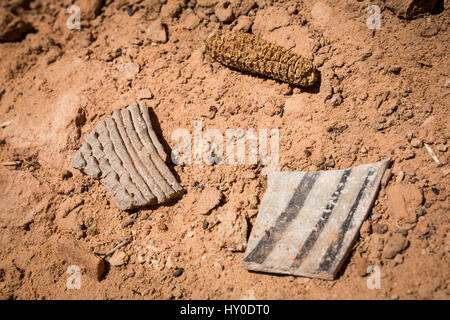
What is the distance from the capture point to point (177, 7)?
220 cm

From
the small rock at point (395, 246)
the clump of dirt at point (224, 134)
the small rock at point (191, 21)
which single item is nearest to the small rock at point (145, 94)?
the clump of dirt at point (224, 134)

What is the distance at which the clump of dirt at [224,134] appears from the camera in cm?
152

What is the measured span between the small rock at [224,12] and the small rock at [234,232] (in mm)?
1292

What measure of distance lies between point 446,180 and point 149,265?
61.5 inches

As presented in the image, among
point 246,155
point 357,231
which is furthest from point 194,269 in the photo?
point 357,231

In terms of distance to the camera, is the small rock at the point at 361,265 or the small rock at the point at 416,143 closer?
the small rock at the point at 361,265

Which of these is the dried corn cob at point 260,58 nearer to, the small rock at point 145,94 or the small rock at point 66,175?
the small rock at point 145,94

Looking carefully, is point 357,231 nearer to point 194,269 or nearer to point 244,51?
point 194,269

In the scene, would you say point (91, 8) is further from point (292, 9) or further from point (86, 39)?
point (292, 9)

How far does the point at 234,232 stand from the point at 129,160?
75 cm

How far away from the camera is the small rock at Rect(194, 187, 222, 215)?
1.71m

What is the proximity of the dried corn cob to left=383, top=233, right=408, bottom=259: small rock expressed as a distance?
907 mm

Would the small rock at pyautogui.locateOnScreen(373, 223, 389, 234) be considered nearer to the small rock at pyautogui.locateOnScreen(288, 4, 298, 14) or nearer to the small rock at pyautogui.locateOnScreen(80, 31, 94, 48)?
the small rock at pyautogui.locateOnScreen(288, 4, 298, 14)

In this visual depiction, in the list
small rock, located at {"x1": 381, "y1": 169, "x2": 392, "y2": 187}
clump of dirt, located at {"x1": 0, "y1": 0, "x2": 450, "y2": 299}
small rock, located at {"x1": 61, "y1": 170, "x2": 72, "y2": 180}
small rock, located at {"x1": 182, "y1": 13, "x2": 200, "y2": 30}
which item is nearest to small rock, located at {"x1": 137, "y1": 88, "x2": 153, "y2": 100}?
clump of dirt, located at {"x1": 0, "y1": 0, "x2": 450, "y2": 299}
